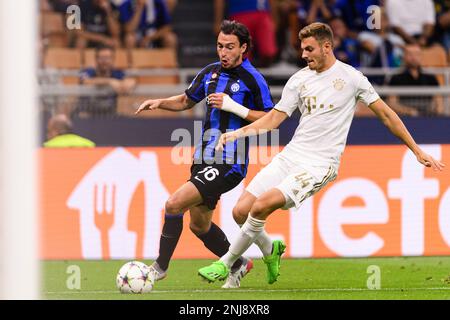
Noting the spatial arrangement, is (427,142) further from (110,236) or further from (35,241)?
(35,241)

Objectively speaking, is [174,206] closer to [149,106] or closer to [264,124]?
[149,106]

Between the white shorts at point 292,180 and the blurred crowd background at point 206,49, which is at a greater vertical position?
the blurred crowd background at point 206,49

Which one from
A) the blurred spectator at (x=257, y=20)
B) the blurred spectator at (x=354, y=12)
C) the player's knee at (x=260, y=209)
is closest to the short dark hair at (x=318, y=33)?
A: the player's knee at (x=260, y=209)

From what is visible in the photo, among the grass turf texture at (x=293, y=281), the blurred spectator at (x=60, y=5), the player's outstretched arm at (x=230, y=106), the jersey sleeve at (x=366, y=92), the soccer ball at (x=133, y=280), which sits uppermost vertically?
the blurred spectator at (x=60, y=5)

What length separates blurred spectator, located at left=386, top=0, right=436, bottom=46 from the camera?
1307 cm

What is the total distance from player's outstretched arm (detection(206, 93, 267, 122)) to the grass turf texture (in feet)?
4.04

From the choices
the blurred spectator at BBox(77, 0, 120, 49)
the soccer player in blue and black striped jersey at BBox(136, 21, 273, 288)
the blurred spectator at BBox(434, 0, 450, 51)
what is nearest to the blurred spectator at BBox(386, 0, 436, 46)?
the blurred spectator at BBox(434, 0, 450, 51)

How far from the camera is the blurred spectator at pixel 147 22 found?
515 inches

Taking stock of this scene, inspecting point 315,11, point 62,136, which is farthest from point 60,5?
point 315,11

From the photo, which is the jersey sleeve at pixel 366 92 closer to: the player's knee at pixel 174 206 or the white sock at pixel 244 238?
the white sock at pixel 244 238

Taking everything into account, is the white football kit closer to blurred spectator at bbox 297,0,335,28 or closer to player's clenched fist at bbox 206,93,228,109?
player's clenched fist at bbox 206,93,228,109

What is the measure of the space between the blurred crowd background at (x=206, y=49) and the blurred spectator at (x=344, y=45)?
17 mm

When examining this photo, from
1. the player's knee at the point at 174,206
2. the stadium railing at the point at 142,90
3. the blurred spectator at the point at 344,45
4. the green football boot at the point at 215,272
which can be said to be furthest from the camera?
the blurred spectator at the point at 344,45

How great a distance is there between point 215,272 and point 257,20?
247 inches
